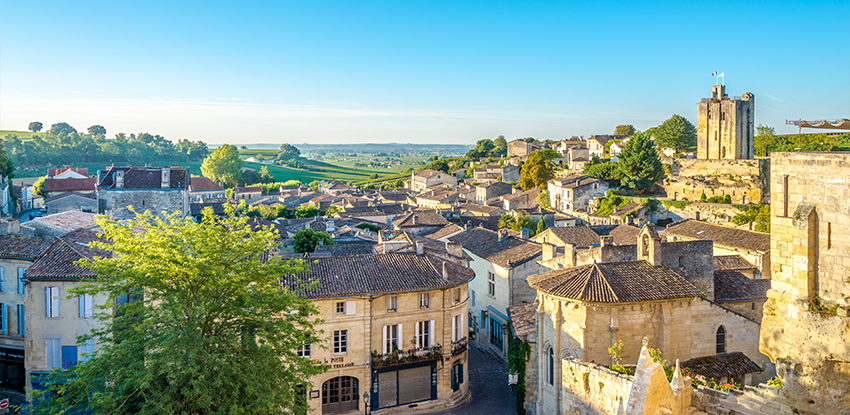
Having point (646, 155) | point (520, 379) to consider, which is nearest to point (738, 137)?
point (646, 155)

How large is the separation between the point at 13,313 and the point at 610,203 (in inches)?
2284

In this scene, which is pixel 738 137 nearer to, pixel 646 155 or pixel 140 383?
pixel 646 155

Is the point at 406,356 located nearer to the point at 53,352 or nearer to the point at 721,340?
the point at 721,340

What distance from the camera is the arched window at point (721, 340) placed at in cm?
2333

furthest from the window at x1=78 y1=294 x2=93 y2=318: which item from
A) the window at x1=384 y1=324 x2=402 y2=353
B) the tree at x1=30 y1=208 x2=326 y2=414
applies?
the window at x1=384 y1=324 x2=402 y2=353

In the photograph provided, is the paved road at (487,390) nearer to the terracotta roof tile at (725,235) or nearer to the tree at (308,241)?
the tree at (308,241)

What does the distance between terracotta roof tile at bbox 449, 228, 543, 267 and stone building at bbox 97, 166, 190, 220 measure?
26936mm

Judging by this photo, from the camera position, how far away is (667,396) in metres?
13.7

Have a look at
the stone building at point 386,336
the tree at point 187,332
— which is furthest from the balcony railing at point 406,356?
the tree at point 187,332

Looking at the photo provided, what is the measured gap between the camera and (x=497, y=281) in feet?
121

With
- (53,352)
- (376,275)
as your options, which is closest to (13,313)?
(53,352)

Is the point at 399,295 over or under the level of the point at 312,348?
over

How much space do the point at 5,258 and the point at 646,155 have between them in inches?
2580

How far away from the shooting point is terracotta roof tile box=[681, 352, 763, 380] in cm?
2162
